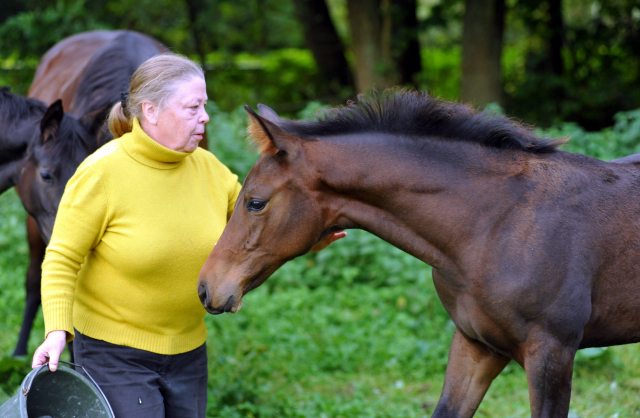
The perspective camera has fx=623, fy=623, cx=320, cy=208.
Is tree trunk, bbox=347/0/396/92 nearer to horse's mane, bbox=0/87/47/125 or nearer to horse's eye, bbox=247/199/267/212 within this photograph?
horse's mane, bbox=0/87/47/125

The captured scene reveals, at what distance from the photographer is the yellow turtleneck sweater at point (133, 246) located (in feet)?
7.79

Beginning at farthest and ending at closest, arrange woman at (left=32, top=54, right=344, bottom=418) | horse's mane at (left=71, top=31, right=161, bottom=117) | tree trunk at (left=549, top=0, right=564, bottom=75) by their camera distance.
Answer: tree trunk at (left=549, top=0, right=564, bottom=75), horse's mane at (left=71, top=31, right=161, bottom=117), woman at (left=32, top=54, right=344, bottom=418)

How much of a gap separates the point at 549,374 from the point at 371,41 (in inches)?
334

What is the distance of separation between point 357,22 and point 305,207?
8.22 metres

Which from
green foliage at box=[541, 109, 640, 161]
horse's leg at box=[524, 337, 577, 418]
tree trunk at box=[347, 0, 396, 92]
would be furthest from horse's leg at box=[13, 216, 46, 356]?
tree trunk at box=[347, 0, 396, 92]

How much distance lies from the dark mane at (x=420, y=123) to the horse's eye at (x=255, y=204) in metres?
0.33

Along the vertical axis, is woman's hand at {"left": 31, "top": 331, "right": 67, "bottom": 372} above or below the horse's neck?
below

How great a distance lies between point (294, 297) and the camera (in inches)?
241

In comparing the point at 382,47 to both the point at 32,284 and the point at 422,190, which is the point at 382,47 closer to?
the point at 32,284

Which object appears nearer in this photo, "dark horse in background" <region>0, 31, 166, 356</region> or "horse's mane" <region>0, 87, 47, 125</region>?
"dark horse in background" <region>0, 31, 166, 356</region>

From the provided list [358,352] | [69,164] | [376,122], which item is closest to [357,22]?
[358,352]

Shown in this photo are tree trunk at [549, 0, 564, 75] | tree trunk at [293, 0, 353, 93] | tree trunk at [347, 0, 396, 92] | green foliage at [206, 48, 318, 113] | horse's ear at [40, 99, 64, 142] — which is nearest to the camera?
horse's ear at [40, 99, 64, 142]

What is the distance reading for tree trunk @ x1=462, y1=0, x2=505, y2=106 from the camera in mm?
8938

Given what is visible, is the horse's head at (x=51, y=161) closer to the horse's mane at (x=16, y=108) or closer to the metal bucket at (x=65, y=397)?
the horse's mane at (x=16, y=108)
